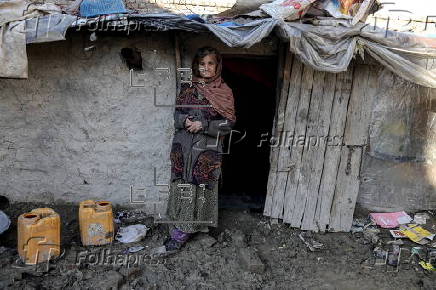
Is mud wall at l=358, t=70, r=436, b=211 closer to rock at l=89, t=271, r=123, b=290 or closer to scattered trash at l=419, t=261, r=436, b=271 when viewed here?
scattered trash at l=419, t=261, r=436, b=271

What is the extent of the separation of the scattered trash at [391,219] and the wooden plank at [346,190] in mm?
382

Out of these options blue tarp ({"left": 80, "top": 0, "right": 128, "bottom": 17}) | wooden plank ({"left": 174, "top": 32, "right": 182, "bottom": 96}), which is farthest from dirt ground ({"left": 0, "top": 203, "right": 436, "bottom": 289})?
blue tarp ({"left": 80, "top": 0, "right": 128, "bottom": 17})

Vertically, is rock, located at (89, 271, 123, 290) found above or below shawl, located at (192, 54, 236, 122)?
below

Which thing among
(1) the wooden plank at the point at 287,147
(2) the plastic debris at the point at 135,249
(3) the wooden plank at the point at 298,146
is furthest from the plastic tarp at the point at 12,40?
(3) the wooden plank at the point at 298,146

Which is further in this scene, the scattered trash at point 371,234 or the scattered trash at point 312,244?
the scattered trash at point 371,234

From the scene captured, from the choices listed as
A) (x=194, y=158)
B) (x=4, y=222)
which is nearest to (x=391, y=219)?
(x=194, y=158)

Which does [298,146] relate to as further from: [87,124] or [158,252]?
[87,124]

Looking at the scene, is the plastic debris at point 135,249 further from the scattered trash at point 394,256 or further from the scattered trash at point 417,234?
the scattered trash at point 417,234

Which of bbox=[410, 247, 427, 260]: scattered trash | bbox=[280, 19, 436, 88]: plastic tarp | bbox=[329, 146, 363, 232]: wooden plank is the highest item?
bbox=[280, 19, 436, 88]: plastic tarp

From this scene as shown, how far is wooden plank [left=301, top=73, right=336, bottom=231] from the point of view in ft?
15.0

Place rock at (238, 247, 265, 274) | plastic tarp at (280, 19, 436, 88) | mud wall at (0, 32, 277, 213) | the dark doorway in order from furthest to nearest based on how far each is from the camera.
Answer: the dark doorway < mud wall at (0, 32, 277, 213) < rock at (238, 247, 265, 274) < plastic tarp at (280, 19, 436, 88)

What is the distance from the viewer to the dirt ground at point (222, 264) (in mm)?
3805

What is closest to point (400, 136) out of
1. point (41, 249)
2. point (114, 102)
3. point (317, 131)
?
point (317, 131)

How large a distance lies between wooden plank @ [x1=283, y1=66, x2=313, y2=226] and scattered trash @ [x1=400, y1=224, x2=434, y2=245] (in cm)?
140
